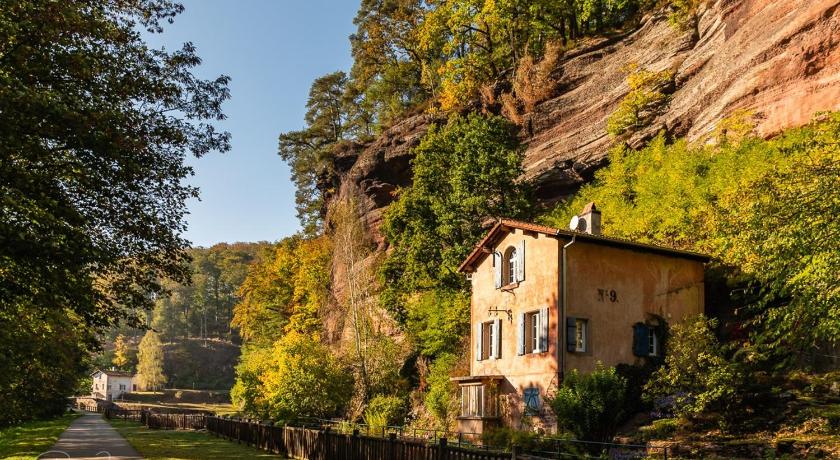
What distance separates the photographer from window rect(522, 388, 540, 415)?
2495 cm

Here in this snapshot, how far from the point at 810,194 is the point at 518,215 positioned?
21926mm

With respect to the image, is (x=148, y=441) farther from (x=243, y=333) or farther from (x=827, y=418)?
(x=243, y=333)

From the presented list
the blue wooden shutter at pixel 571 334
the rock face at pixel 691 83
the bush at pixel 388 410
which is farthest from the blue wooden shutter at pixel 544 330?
the rock face at pixel 691 83

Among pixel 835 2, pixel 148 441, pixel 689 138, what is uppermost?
pixel 835 2

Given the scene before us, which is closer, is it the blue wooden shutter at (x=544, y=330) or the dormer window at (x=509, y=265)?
the blue wooden shutter at (x=544, y=330)

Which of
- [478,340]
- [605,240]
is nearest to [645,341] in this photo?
[605,240]

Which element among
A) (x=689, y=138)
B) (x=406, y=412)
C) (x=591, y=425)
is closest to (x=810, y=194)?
(x=591, y=425)

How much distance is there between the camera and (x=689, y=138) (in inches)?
1321

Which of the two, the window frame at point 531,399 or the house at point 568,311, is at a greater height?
the house at point 568,311

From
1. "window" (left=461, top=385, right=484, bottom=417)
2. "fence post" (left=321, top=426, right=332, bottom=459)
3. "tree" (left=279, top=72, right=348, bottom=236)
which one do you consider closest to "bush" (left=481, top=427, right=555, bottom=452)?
"window" (left=461, top=385, right=484, bottom=417)

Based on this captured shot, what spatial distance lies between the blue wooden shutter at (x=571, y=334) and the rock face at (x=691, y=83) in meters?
12.7

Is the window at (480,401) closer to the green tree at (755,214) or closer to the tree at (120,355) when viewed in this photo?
the green tree at (755,214)

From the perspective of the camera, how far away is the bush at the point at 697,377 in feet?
64.6

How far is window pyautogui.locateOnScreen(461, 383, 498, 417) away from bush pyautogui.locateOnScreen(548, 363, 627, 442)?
4.96m
